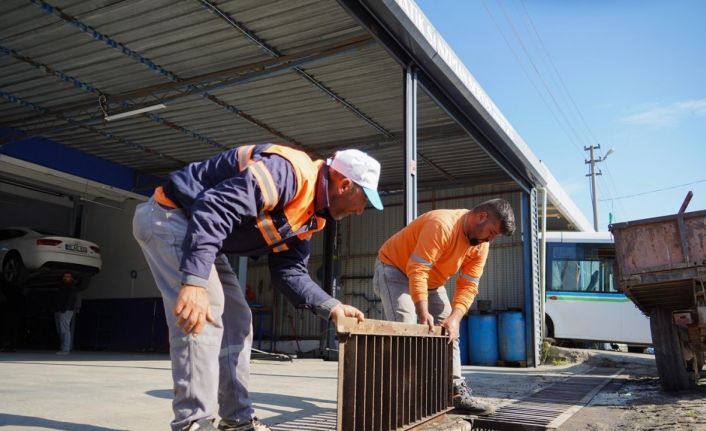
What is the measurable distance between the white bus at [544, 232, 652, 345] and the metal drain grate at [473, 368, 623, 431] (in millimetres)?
7253

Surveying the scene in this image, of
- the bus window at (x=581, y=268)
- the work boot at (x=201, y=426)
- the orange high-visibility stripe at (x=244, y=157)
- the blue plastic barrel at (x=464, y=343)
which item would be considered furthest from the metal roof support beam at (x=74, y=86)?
the bus window at (x=581, y=268)

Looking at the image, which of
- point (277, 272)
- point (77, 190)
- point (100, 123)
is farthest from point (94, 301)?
point (277, 272)

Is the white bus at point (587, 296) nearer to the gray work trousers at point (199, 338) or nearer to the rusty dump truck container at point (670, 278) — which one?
the rusty dump truck container at point (670, 278)

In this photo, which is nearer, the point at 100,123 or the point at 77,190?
the point at 100,123

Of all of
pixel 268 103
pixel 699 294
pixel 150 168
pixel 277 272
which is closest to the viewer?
pixel 277 272

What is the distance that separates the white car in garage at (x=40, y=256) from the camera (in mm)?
11867

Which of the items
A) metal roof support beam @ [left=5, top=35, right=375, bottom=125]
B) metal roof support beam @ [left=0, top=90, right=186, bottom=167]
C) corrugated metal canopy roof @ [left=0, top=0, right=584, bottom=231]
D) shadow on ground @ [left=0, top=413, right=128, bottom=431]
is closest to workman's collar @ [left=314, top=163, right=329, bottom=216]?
shadow on ground @ [left=0, top=413, right=128, bottom=431]

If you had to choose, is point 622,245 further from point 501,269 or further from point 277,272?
point 501,269

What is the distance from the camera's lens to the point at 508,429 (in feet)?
13.4

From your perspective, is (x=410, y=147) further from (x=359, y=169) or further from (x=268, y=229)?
(x=268, y=229)

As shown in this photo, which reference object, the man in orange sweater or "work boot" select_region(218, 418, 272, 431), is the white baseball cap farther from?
the man in orange sweater

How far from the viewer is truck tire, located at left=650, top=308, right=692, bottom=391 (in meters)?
5.95

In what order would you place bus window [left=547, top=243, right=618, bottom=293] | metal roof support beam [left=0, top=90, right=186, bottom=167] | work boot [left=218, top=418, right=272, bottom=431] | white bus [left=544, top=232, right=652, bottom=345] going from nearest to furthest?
work boot [left=218, top=418, right=272, bottom=431]
metal roof support beam [left=0, top=90, right=186, bottom=167]
white bus [left=544, top=232, right=652, bottom=345]
bus window [left=547, top=243, right=618, bottom=293]

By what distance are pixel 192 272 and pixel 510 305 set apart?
12421mm
